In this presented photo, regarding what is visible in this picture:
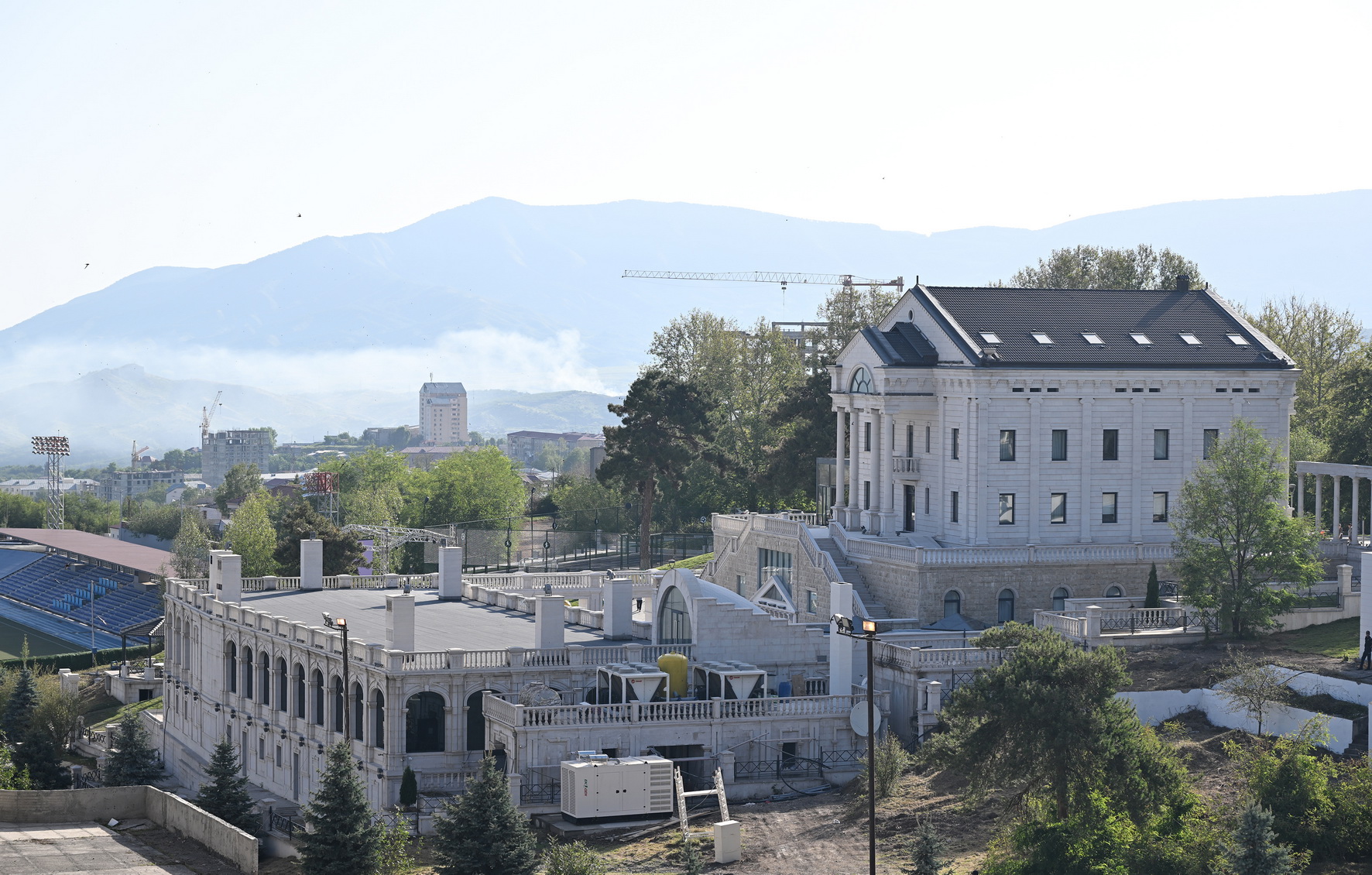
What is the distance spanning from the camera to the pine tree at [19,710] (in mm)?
82375

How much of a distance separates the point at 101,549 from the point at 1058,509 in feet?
395

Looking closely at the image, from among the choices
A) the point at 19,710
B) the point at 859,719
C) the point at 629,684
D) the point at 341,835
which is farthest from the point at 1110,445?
the point at 19,710

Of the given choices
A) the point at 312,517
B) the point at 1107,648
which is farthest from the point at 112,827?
the point at 312,517

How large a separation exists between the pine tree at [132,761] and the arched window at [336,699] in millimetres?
13013

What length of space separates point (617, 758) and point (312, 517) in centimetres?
5788

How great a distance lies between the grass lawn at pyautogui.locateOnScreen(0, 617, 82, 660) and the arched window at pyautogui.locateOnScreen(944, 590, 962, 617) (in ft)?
265

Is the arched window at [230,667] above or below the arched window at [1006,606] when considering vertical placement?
below

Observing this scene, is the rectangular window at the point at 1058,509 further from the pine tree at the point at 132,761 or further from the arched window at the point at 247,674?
the pine tree at the point at 132,761

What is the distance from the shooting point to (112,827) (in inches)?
2167

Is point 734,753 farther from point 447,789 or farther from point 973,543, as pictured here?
point 973,543

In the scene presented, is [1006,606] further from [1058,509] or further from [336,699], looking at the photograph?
[336,699]

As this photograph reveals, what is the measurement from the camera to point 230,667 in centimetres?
6988

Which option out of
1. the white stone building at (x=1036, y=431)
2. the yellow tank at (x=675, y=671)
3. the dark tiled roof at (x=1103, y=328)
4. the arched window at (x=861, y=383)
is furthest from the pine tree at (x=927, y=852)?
the arched window at (x=861, y=383)

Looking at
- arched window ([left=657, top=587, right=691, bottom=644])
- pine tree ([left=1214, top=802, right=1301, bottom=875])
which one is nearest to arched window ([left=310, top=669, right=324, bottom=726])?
arched window ([left=657, top=587, right=691, bottom=644])
